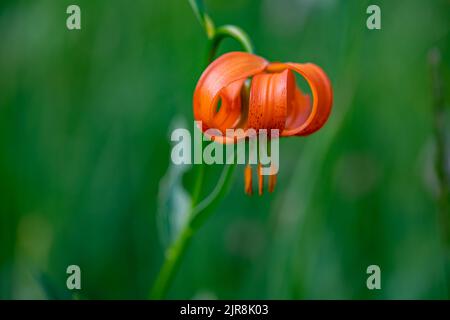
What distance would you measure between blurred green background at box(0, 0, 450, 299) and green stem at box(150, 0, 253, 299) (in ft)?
0.42

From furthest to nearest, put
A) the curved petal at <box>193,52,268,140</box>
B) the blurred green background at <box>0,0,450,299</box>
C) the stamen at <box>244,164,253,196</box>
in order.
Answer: the blurred green background at <box>0,0,450,299</box>, the stamen at <box>244,164,253,196</box>, the curved petal at <box>193,52,268,140</box>

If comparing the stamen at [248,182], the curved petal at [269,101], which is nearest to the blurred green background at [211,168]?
the stamen at [248,182]

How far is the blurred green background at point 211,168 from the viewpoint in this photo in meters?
1.79

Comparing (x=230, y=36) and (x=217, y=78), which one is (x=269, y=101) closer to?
(x=217, y=78)

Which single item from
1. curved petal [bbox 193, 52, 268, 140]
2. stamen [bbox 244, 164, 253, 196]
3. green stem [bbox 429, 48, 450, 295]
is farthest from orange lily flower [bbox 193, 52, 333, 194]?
green stem [bbox 429, 48, 450, 295]

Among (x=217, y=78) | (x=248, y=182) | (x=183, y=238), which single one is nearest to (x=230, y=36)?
(x=217, y=78)

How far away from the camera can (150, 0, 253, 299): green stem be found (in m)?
1.44

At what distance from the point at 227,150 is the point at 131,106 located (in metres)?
0.57

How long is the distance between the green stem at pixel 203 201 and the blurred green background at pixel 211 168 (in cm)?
13

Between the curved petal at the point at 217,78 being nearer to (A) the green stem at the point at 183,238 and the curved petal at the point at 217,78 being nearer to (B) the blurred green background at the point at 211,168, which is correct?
(A) the green stem at the point at 183,238

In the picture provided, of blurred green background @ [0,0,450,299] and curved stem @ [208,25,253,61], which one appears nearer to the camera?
curved stem @ [208,25,253,61]

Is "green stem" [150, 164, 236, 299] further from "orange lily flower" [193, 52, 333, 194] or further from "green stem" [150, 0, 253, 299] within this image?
"orange lily flower" [193, 52, 333, 194]
